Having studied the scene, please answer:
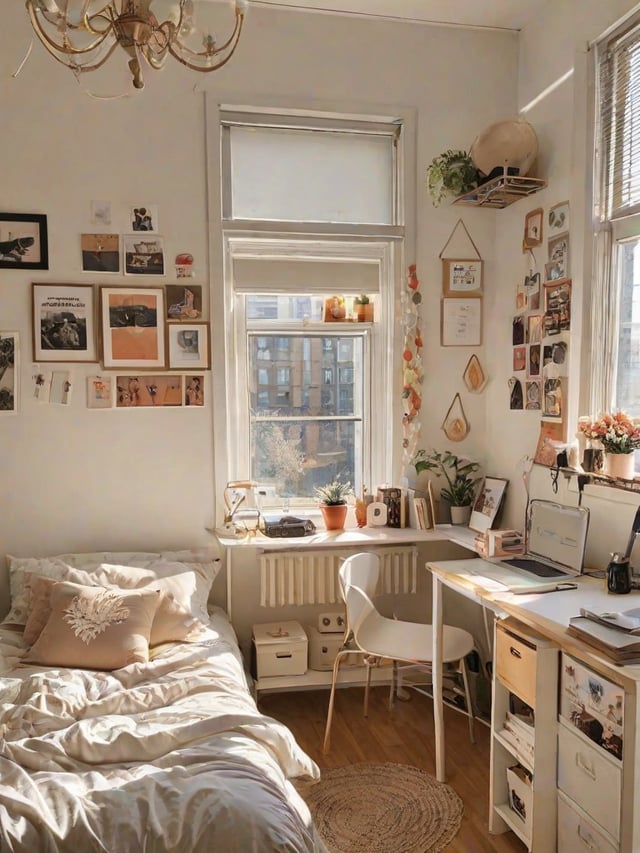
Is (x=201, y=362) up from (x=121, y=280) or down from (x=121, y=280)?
down

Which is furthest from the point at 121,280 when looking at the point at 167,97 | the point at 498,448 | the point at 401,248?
the point at 498,448

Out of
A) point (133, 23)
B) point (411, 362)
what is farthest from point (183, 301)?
point (133, 23)

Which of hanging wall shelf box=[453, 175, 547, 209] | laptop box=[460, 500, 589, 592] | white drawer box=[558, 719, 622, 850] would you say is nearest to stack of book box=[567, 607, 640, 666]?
white drawer box=[558, 719, 622, 850]

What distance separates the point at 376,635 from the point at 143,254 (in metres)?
1.95

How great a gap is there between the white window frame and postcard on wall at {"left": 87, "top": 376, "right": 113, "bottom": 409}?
47cm

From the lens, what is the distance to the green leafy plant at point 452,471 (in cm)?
359

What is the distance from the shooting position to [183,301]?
3.37 m

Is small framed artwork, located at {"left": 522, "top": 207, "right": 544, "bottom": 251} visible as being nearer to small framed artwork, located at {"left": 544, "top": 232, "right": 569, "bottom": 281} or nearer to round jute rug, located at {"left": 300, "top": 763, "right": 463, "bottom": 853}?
small framed artwork, located at {"left": 544, "top": 232, "right": 569, "bottom": 281}

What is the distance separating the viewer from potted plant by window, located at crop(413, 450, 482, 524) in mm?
3578

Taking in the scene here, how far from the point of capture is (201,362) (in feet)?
11.2

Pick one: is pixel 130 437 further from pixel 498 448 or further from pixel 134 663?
pixel 498 448

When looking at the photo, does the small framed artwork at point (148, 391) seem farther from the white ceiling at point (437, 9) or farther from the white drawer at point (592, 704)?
the white drawer at point (592, 704)

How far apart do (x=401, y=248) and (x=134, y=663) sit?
222cm

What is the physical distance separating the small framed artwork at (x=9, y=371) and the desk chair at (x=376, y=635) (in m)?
1.60
